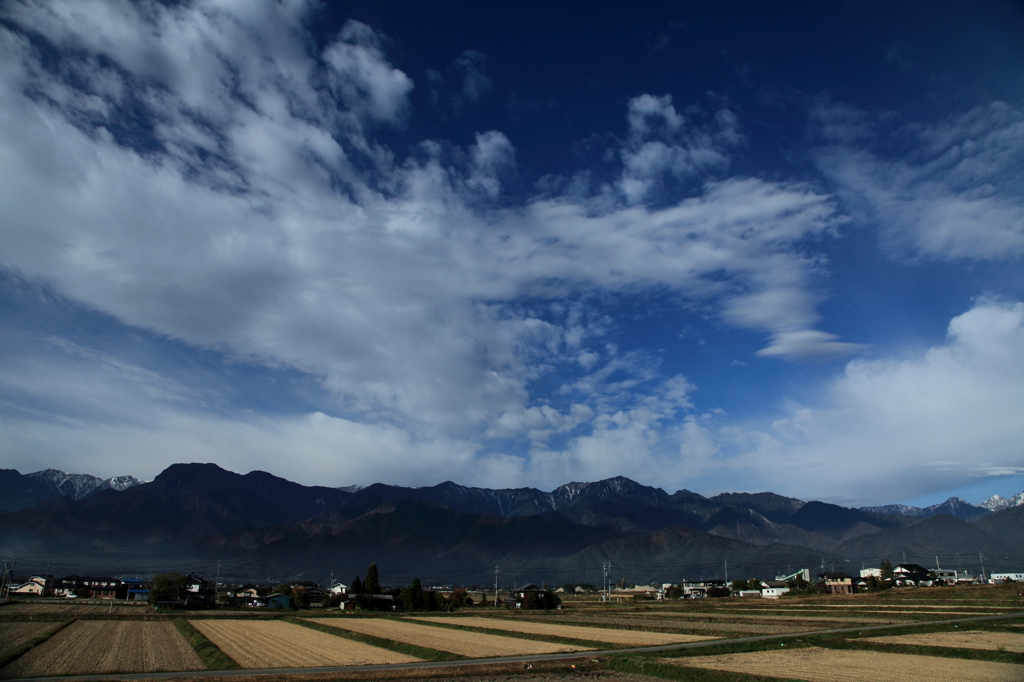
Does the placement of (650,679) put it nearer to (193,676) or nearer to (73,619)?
(193,676)

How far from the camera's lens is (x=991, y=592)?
9731 centimetres

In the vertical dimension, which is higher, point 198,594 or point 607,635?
point 607,635

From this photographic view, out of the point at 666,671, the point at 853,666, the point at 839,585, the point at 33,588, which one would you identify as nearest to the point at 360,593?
the point at 33,588

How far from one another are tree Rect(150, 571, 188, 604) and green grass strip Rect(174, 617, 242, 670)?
65.0 meters

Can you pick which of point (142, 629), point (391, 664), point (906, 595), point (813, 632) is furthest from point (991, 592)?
point (142, 629)

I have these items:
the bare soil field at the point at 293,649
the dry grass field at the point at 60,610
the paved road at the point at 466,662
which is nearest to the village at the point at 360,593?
the dry grass field at the point at 60,610

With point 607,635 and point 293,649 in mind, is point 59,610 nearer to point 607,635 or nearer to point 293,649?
point 293,649

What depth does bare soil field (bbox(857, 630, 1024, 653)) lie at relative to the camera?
39656 mm

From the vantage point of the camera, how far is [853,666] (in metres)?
34.3

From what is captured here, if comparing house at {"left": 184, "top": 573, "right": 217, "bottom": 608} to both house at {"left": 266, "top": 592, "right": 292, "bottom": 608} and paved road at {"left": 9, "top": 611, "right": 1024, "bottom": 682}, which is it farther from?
paved road at {"left": 9, "top": 611, "right": 1024, "bottom": 682}

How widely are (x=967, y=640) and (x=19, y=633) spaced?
86002 mm

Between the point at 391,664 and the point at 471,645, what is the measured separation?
1323cm

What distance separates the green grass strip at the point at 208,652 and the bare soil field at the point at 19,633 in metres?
12.9

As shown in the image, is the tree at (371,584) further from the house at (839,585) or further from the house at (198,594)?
the house at (839,585)
